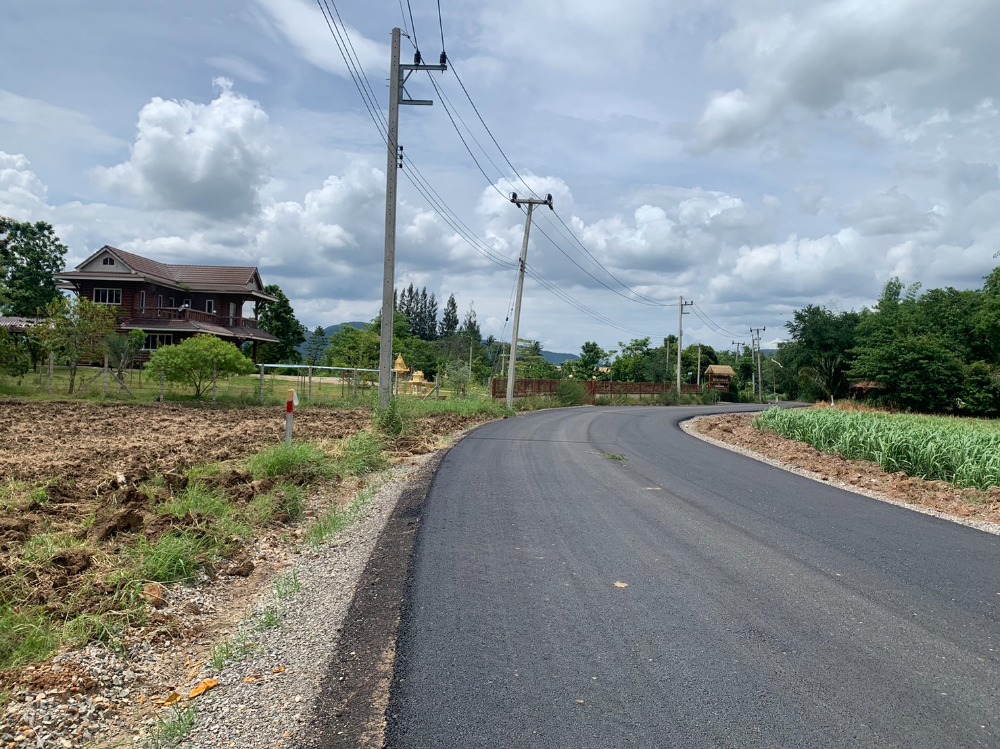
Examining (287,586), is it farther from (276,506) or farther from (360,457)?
(360,457)

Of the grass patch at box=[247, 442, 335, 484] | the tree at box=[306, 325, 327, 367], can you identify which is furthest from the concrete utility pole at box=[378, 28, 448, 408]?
the tree at box=[306, 325, 327, 367]

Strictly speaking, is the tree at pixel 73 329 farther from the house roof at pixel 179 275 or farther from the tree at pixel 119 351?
the house roof at pixel 179 275

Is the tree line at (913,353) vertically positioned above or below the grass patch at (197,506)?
above

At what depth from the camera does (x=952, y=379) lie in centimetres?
4078

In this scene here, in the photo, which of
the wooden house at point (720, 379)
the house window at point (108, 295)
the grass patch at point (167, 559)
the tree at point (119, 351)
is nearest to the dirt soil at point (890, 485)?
the grass patch at point (167, 559)

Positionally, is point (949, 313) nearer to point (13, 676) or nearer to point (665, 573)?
point (665, 573)

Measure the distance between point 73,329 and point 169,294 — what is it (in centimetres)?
2022

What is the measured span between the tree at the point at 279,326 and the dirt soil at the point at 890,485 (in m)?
43.7

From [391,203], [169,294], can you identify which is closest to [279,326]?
[169,294]

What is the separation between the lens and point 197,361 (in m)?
27.0

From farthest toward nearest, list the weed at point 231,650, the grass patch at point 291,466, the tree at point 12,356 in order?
the tree at point 12,356 < the grass patch at point 291,466 < the weed at point 231,650

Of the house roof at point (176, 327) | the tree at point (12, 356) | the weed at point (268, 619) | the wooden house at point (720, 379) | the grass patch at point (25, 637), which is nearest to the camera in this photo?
the grass patch at point (25, 637)

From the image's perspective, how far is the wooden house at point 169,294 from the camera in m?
42.5

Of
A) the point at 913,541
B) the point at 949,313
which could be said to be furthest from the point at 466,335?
the point at 913,541
